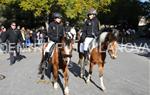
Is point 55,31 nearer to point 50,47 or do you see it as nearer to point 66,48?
point 50,47

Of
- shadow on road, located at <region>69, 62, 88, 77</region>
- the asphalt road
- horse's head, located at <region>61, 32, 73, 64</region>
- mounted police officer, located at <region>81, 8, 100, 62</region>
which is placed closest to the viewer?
horse's head, located at <region>61, 32, 73, 64</region>

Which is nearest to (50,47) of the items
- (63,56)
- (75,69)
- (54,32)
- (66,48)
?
(54,32)

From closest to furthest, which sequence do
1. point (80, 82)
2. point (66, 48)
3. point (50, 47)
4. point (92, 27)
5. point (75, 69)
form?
point (66, 48) < point (50, 47) < point (80, 82) < point (92, 27) < point (75, 69)

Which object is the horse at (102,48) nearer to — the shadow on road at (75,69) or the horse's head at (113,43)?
the horse's head at (113,43)

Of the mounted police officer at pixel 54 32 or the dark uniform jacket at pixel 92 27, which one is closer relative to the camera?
the mounted police officer at pixel 54 32

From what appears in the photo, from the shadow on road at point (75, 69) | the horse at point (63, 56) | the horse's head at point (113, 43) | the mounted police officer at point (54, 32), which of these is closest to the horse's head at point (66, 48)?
the horse at point (63, 56)

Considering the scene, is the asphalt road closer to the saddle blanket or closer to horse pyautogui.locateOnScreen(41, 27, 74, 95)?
horse pyautogui.locateOnScreen(41, 27, 74, 95)

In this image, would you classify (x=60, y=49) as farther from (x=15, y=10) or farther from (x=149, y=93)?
(x=15, y=10)

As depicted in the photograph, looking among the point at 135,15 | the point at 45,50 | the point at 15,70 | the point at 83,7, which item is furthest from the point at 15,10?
the point at 45,50

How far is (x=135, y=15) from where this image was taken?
263 ft

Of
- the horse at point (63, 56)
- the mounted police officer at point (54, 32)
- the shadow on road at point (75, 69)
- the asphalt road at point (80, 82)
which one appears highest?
the mounted police officer at point (54, 32)

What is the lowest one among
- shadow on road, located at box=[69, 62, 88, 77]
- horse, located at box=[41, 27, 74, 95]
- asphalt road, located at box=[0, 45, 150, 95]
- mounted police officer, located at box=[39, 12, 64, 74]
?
asphalt road, located at box=[0, 45, 150, 95]

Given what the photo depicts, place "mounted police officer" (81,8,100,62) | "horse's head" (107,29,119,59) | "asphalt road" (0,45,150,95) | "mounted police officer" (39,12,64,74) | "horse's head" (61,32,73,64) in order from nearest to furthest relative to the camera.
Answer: "horse's head" (61,32,73,64)
"asphalt road" (0,45,150,95)
"horse's head" (107,29,119,59)
"mounted police officer" (39,12,64,74)
"mounted police officer" (81,8,100,62)

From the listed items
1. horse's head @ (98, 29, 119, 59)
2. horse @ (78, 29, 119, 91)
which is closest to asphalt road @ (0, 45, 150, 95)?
horse @ (78, 29, 119, 91)
